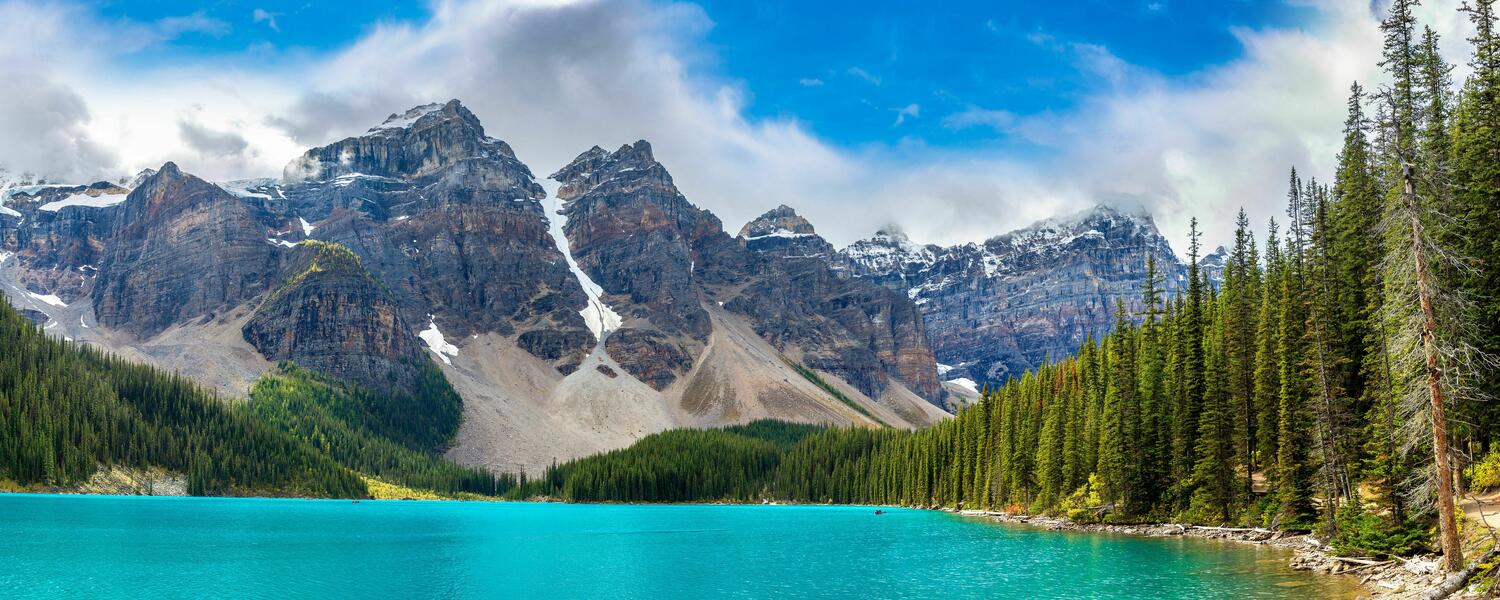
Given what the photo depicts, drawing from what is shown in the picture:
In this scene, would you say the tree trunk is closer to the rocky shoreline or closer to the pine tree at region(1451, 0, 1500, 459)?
the rocky shoreline

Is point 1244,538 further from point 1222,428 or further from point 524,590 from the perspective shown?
point 524,590

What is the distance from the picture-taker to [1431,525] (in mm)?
43000

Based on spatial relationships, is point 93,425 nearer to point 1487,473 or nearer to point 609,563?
point 609,563

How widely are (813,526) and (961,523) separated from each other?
16.4 meters

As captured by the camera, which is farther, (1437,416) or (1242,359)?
(1242,359)

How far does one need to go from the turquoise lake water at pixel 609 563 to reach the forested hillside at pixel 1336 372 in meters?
6.05

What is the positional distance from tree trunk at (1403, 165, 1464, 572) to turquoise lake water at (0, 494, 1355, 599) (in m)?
7.56

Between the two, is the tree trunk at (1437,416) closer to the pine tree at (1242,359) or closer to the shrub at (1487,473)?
the shrub at (1487,473)

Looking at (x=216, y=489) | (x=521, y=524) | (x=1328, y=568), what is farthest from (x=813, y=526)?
(x=216, y=489)

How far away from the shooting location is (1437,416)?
33.8 metres

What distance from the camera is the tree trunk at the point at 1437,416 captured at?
3334cm

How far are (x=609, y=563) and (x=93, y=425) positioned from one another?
471 feet

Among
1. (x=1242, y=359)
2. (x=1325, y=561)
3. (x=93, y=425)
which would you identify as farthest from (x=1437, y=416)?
(x=93, y=425)

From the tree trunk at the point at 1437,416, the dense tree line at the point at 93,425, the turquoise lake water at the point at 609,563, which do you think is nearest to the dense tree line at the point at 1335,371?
the tree trunk at the point at 1437,416
